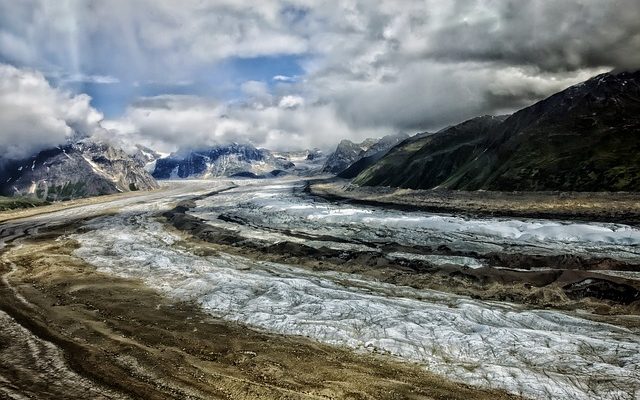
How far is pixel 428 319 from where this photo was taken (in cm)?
3203

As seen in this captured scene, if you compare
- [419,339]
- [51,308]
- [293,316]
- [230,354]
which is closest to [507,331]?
[419,339]

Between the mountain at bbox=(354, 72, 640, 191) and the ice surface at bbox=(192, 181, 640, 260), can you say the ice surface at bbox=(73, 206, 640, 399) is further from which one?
the mountain at bbox=(354, 72, 640, 191)

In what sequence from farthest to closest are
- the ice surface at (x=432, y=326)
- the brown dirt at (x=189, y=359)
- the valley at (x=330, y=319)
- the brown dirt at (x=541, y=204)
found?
the brown dirt at (x=541, y=204), the ice surface at (x=432, y=326), the valley at (x=330, y=319), the brown dirt at (x=189, y=359)

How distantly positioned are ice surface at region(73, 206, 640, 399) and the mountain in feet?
304

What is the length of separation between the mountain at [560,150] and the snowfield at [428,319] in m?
60.0

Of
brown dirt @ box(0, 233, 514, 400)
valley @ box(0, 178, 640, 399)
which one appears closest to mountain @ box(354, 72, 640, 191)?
valley @ box(0, 178, 640, 399)

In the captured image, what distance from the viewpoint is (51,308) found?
3512 centimetres

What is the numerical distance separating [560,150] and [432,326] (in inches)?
5326

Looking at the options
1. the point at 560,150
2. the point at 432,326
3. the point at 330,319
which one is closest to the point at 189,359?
the point at 330,319

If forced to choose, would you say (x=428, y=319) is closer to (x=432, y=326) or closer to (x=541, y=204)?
(x=432, y=326)

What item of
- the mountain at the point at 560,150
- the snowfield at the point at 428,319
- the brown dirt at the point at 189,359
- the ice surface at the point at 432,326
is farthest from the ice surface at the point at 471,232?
the mountain at the point at 560,150

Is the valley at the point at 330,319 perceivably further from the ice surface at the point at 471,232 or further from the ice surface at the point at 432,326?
the ice surface at the point at 471,232

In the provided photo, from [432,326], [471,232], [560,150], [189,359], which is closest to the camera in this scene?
[189,359]

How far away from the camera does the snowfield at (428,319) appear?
77.2 feet
